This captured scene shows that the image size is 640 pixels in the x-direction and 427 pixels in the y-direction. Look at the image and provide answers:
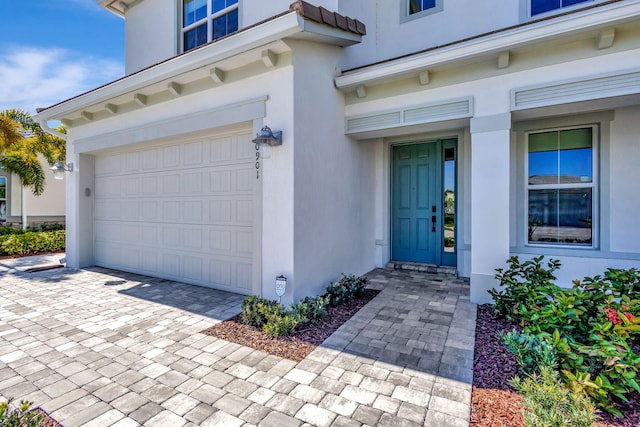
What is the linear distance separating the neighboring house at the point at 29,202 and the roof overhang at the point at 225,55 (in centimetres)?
1064

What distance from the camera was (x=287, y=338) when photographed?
141 inches

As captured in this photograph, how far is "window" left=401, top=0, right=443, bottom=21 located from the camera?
19.4ft

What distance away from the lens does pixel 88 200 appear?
7633 millimetres

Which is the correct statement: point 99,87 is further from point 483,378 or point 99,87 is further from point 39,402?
point 483,378

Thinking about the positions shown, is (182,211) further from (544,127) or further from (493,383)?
(544,127)

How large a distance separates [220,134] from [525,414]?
5.35 metres

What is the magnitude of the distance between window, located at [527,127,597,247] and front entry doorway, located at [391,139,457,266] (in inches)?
55.0

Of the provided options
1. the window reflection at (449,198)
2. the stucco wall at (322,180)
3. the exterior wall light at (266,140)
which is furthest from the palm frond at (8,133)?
the window reflection at (449,198)

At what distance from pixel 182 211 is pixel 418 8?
612 centimetres

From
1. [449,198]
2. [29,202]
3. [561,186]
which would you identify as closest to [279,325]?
[449,198]

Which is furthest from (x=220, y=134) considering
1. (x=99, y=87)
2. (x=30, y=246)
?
(x=30, y=246)

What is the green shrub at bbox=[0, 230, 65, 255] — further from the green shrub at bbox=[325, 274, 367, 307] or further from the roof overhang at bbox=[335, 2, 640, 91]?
the roof overhang at bbox=[335, 2, 640, 91]

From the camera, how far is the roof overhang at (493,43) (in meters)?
3.56

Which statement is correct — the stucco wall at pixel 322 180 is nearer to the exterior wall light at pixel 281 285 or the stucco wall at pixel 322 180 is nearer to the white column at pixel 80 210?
the exterior wall light at pixel 281 285
